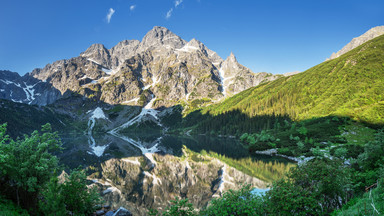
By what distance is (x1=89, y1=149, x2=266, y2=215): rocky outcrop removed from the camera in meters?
29.8

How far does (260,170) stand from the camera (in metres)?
46.3

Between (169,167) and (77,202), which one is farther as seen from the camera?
(169,167)

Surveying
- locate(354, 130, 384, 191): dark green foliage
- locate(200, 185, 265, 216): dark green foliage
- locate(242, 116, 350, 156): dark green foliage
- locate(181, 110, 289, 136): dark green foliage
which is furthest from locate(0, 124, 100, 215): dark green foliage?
locate(181, 110, 289, 136): dark green foliage

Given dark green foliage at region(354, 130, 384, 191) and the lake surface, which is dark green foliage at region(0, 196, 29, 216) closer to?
the lake surface

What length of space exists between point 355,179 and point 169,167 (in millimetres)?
43838

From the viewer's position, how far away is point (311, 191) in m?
12.5

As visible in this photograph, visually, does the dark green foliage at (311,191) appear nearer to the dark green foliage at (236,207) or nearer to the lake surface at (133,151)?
the dark green foliage at (236,207)

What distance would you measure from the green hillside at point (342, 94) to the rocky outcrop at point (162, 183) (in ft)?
243

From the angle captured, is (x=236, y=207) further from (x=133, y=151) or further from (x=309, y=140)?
(x=133, y=151)

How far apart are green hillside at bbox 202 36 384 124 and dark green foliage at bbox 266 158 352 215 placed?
87.2 metres

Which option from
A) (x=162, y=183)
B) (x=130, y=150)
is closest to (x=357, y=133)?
(x=162, y=183)

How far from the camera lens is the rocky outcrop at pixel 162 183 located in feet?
97.9

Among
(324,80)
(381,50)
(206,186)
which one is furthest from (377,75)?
(206,186)

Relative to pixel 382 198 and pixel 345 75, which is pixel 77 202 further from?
pixel 345 75
